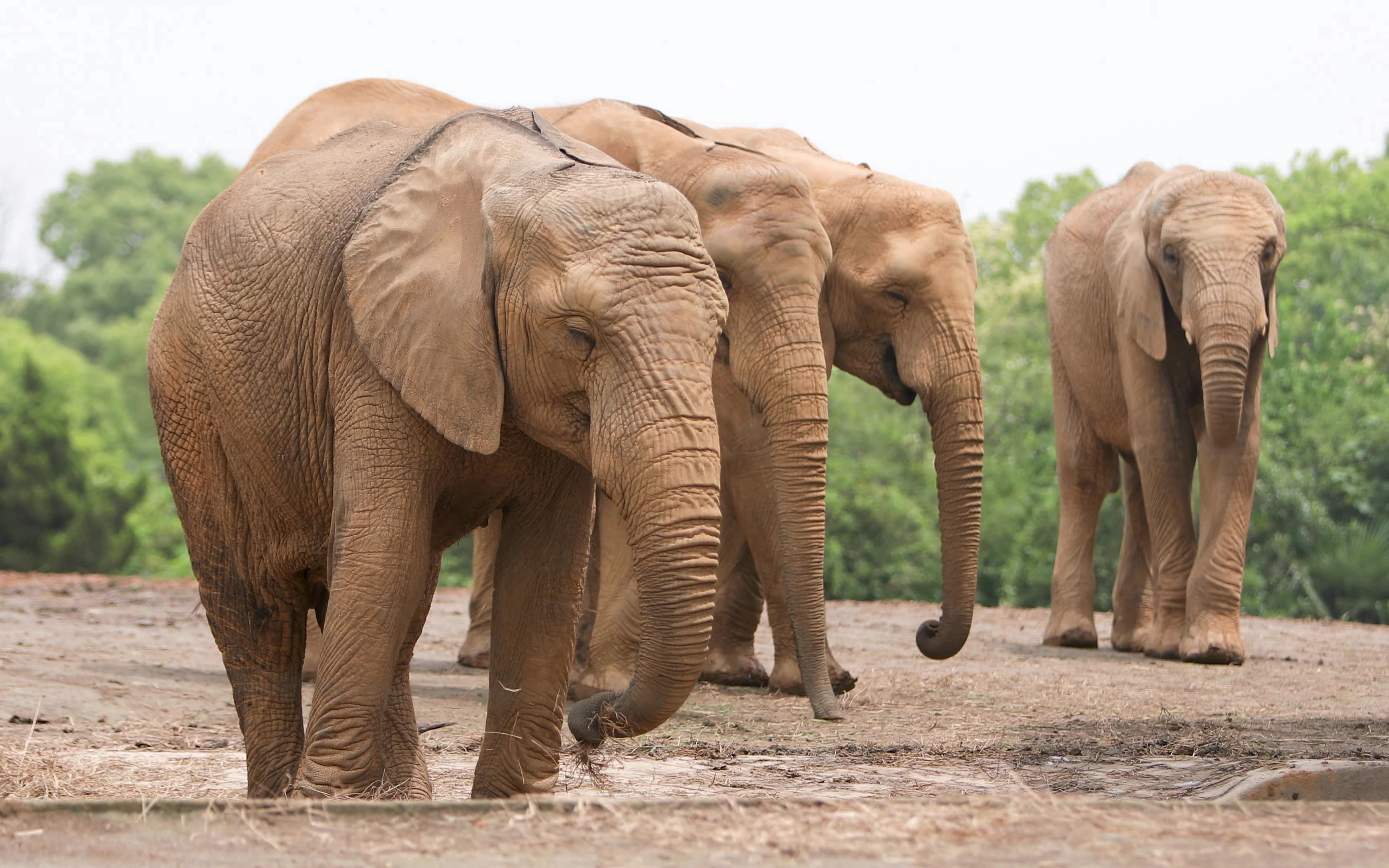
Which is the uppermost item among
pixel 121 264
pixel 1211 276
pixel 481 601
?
pixel 121 264

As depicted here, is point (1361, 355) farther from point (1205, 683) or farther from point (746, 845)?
point (746, 845)

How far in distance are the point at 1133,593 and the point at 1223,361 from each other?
9.81 ft

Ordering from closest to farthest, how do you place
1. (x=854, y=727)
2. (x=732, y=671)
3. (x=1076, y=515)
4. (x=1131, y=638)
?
(x=854, y=727)
(x=732, y=671)
(x=1131, y=638)
(x=1076, y=515)

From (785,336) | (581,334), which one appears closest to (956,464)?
(785,336)

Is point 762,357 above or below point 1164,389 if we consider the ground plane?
below

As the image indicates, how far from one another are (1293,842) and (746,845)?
1282 millimetres

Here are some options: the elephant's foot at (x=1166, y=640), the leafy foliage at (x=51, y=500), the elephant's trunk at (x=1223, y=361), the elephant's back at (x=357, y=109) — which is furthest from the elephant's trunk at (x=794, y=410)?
the leafy foliage at (x=51, y=500)

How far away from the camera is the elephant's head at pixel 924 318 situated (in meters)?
9.36

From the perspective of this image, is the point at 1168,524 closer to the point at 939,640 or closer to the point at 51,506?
the point at 939,640

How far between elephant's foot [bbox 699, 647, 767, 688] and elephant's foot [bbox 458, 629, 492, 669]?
1591 mm

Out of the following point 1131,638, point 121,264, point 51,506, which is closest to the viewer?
point 1131,638

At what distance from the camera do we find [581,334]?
17.2 feet

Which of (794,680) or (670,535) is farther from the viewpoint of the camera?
(794,680)

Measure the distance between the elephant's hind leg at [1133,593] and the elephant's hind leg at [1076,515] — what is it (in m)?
0.20
